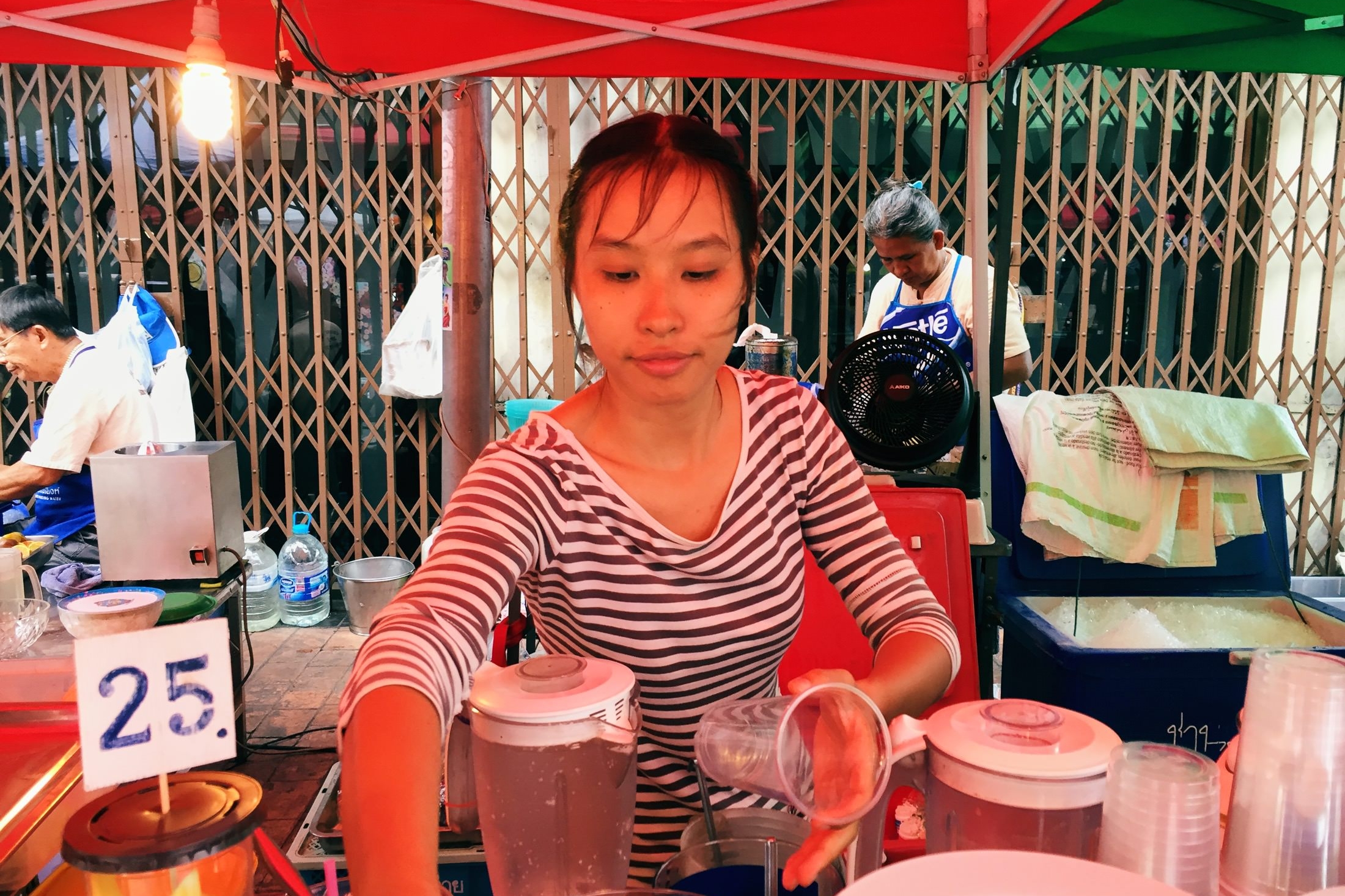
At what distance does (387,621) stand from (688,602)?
1.17 feet

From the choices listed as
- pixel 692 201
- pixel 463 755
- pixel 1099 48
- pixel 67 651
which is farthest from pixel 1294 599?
pixel 67 651

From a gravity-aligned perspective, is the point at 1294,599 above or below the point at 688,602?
below

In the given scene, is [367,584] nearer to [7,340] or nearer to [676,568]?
[7,340]

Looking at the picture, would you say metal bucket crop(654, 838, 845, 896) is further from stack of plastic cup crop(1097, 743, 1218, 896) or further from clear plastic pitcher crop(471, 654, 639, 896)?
stack of plastic cup crop(1097, 743, 1218, 896)

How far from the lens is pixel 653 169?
923 mm

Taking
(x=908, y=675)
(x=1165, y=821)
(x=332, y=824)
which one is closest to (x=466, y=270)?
(x=332, y=824)

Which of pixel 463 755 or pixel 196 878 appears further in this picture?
pixel 463 755

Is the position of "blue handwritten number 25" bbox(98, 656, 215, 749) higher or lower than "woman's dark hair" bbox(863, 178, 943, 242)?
lower

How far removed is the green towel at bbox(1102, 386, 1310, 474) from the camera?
2139 mm

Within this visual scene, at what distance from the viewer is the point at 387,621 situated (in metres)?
0.75

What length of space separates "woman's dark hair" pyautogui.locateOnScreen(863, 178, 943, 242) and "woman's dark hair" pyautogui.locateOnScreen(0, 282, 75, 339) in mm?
2856

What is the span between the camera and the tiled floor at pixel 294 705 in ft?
8.67

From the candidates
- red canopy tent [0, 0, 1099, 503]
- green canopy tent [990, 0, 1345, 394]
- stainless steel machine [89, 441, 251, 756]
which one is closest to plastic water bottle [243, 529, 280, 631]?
stainless steel machine [89, 441, 251, 756]

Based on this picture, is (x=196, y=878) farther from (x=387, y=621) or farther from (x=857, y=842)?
(x=857, y=842)
